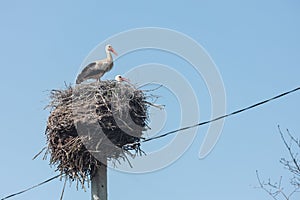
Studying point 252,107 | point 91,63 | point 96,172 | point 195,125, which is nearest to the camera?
point 252,107

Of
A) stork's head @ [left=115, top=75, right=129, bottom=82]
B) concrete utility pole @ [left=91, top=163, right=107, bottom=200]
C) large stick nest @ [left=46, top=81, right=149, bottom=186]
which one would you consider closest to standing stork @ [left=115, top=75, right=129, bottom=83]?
stork's head @ [left=115, top=75, right=129, bottom=82]

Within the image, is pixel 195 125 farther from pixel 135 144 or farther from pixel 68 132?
pixel 68 132

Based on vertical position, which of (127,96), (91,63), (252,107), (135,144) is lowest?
(252,107)

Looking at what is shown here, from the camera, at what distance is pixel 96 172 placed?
783 cm

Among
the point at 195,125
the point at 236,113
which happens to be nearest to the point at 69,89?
the point at 195,125

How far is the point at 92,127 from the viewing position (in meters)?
7.95

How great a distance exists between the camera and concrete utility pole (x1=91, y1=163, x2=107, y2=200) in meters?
7.73

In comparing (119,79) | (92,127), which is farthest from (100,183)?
(119,79)

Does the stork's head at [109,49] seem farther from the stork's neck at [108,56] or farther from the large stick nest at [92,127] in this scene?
the large stick nest at [92,127]

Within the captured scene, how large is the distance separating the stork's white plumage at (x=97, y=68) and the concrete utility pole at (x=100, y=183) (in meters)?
1.91

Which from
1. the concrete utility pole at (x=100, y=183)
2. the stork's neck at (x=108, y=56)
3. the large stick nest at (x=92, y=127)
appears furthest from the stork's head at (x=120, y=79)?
the concrete utility pole at (x=100, y=183)

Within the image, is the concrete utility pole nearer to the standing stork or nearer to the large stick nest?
the large stick nest

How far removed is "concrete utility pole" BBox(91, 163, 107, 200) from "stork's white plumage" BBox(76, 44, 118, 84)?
6.27ft

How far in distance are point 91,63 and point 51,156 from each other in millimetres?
2069
